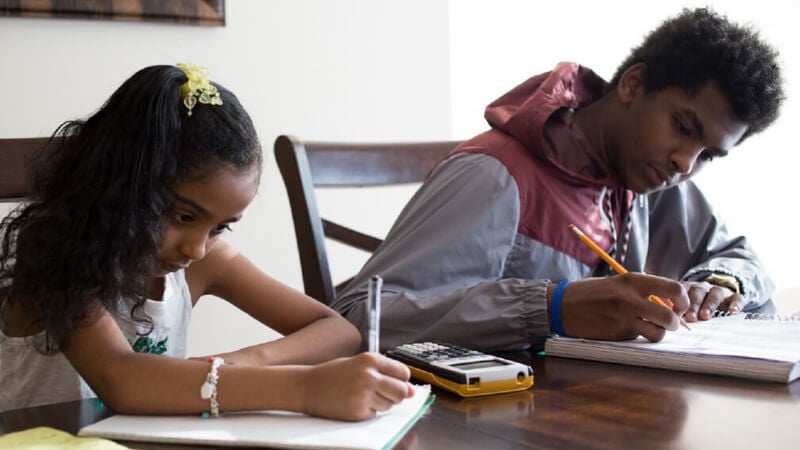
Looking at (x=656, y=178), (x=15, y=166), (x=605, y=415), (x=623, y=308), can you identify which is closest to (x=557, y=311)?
(x=623, y=308)

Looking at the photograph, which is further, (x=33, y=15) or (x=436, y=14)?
(x=436, y=14)

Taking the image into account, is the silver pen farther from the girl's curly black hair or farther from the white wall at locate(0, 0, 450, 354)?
the white wall at locate(0, 0, 450, 354)

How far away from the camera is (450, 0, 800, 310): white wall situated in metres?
2.62

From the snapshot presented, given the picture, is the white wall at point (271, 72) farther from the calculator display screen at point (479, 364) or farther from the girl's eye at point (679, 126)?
the calculator display screen at point (479, 364)

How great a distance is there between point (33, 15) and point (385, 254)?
1.04m

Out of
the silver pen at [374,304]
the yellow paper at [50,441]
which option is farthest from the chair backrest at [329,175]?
the yellow paper at [50,441]

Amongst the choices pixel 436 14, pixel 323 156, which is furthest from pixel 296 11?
pixel 323 156

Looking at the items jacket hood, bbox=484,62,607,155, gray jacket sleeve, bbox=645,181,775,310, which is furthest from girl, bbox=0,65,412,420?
gray jacket sleeve, bbox=645,181,775,310

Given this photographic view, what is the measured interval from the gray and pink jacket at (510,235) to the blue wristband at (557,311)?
0.01 m

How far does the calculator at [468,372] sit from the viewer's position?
89 cm

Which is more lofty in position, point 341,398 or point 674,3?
point 674,3

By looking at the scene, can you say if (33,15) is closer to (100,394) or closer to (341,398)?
(100,394)

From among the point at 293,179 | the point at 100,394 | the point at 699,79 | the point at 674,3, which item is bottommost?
the point at 100,394

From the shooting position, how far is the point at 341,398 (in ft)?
2.58
